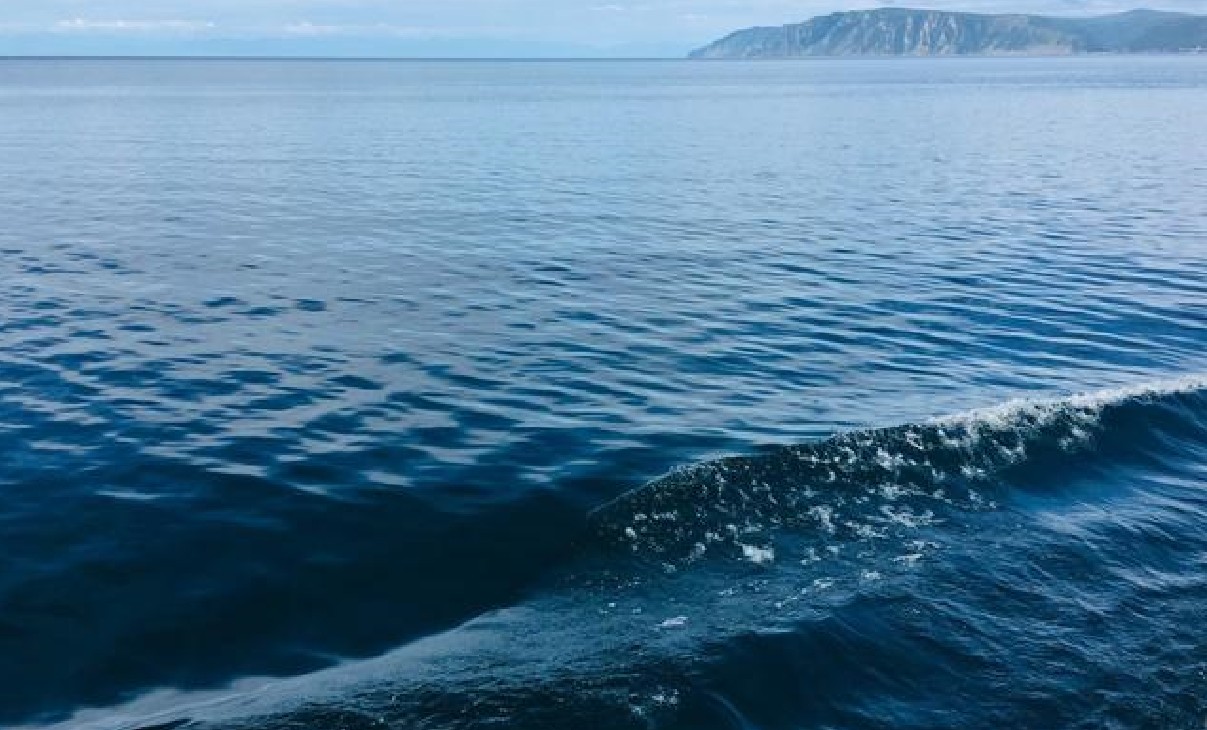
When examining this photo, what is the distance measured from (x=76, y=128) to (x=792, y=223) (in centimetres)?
9533

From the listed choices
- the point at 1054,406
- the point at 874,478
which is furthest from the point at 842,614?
the point at 1054,406

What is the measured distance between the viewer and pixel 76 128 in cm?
11269

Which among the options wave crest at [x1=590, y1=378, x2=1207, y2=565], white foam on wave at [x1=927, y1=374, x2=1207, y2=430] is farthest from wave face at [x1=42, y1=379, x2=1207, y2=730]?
white foam on wave at [x1=927, y1=374, x2=1207, y2=430]

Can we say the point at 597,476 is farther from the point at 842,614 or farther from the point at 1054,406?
the point at 1054,406

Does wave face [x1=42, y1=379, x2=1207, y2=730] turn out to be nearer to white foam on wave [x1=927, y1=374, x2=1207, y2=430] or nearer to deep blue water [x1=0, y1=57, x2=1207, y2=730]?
deep blue water [x1=0, y1=57, x2=1207, y2=730]

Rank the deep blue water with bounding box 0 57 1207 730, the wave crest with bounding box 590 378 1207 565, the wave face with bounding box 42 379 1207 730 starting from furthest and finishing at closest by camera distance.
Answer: the wave crest with bounding box 590 378 1207 565, the deep blue water with bounding box 0 57 1207 730, the wave face with bounding box 42 379 1207 730

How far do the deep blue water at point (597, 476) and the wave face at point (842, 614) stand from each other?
7 centimetres

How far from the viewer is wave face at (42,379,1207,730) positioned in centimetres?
1292

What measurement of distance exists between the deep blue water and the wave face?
0.07m

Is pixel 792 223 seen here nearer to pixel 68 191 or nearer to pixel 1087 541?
pixel 1087 541

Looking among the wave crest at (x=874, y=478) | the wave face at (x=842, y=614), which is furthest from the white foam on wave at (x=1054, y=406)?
the wave face at (x=842, y=614)

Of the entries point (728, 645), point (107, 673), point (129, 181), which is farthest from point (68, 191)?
point (728, 645)

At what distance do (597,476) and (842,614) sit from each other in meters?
6.93

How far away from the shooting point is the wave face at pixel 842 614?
12.9 metres
